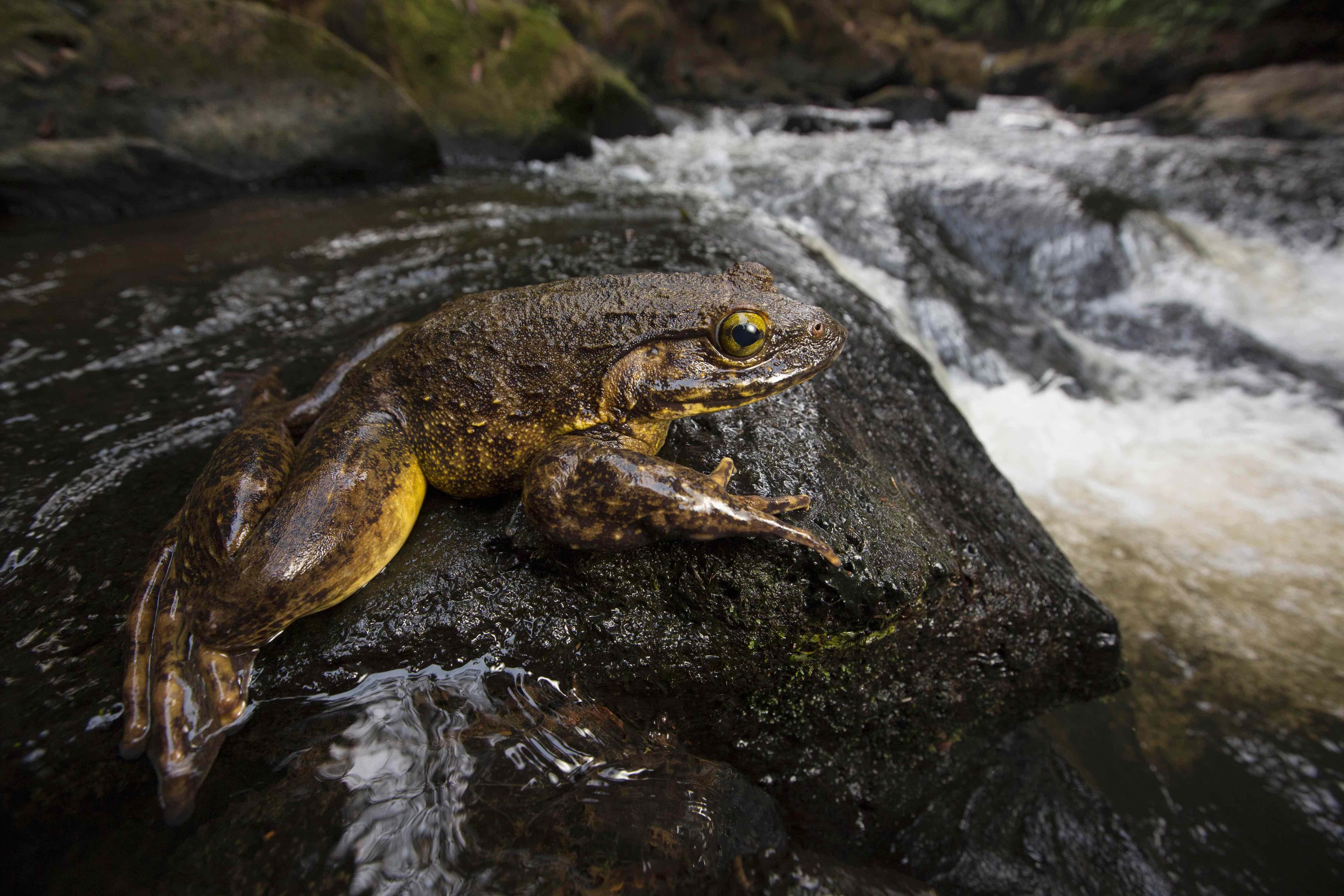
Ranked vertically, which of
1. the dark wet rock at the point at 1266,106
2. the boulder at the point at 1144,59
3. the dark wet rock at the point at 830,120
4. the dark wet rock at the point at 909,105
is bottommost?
the dark wet rock at the point at 830,120

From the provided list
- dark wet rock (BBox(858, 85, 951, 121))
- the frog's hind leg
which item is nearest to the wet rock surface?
the frog's hind leg

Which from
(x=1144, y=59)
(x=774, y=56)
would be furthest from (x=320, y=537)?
(x=1144, y=59)

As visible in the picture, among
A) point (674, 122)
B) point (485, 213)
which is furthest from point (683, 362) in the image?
point (674, 122)

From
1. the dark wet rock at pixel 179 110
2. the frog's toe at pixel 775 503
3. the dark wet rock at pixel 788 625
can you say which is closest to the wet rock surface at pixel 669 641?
the dark wet rock at pixel 788 625

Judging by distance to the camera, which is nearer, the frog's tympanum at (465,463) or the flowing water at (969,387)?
the frog's tympanum at (465,463)

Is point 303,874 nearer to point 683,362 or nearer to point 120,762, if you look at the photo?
point 120,762

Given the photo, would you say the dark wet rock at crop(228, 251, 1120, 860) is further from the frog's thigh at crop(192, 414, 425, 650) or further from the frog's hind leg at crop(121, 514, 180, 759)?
the frog's hind leg at crop(121, 514, 180, 759)

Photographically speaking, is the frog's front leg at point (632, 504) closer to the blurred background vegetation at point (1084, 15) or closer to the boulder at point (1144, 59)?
the boulder at point (1144, 59)
